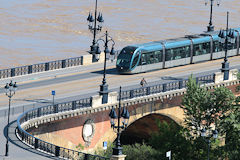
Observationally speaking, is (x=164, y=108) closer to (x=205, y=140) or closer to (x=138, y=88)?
(x=138, y=88)

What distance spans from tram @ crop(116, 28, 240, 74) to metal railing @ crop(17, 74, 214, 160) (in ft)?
12.0

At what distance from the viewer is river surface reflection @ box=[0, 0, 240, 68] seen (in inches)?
3745

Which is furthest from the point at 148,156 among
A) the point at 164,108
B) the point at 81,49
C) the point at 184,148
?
the point at 81,49

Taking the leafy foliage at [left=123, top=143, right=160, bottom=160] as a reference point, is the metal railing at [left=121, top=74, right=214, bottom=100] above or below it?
above

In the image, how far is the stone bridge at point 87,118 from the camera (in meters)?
50.2

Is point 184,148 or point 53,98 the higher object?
point 53,98

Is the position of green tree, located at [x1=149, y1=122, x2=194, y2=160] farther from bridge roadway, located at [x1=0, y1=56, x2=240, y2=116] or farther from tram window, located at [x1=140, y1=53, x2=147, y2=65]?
tram window, located at [x1=140, y1=53, x2=147, y2=65]

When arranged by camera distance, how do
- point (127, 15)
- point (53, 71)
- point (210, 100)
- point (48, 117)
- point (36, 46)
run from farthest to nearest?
point (127, 15) < point (36, 46) < point (53, 71) < point (210, 100) < point (48, 117)

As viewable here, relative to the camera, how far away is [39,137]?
5072 cm

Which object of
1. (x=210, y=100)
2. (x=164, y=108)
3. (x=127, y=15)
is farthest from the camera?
(x=127, y=15)

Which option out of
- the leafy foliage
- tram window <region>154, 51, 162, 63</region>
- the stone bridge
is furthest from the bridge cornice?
tram window <region>154, 51, 162, 63</region>

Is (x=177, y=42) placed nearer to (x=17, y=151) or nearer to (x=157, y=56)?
(x=157, y=56)

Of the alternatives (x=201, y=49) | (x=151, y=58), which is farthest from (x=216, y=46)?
(x=151, y=58)

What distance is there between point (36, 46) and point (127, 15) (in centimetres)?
2497
